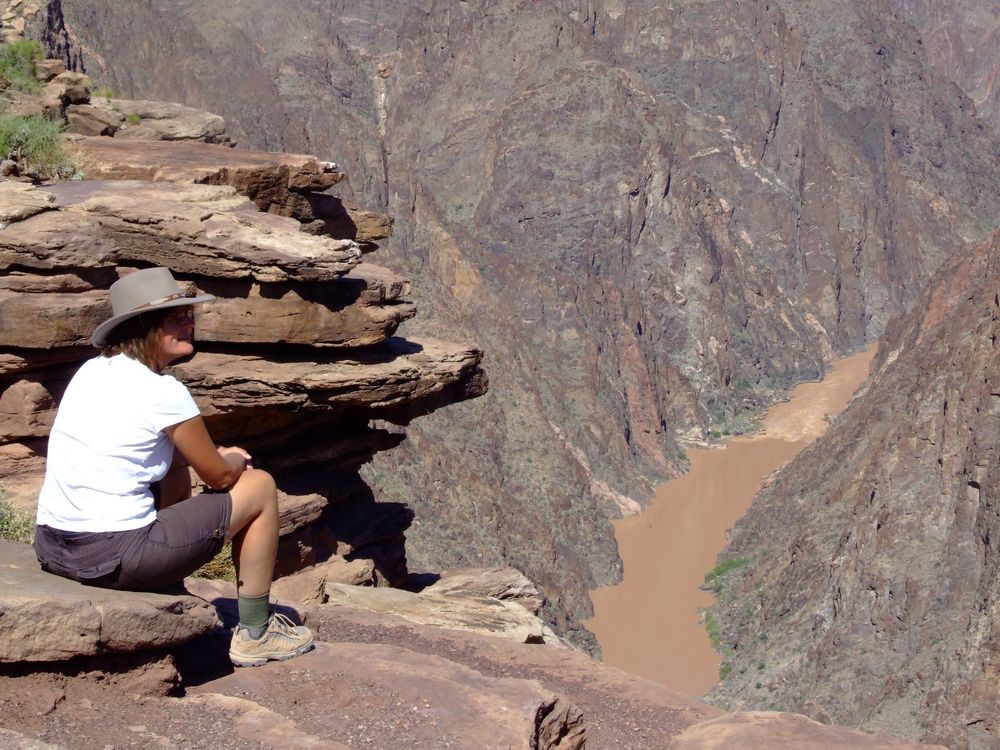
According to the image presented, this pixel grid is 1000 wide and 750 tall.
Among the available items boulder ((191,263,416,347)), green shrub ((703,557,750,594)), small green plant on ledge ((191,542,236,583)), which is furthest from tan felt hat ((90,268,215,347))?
green shrub ((703,557,750,594))

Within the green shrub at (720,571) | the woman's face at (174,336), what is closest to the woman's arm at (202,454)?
the woman's face at (174,336)

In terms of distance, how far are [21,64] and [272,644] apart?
10.7 m

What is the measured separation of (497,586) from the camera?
1434 cm

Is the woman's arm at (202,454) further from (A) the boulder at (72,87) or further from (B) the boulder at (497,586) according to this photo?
(A) the boulder at (72,87)

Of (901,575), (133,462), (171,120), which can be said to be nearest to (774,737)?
(133,462)

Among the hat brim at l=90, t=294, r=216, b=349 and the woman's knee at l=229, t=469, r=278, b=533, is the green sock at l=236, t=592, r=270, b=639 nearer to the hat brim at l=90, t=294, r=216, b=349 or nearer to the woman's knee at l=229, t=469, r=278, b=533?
the woman's knee at l=229, t=469, r=278, b=533

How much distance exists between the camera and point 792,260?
8781 centimetres

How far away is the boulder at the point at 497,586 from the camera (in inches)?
557

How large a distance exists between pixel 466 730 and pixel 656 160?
71.9m

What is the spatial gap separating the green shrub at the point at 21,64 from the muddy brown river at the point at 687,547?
24201 millimetres

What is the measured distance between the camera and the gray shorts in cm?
593

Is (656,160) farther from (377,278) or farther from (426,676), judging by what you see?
(426,676)

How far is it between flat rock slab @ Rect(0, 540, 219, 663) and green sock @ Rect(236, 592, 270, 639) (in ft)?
0.93

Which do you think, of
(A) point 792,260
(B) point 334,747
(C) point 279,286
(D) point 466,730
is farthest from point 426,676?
(A) point 792,260
